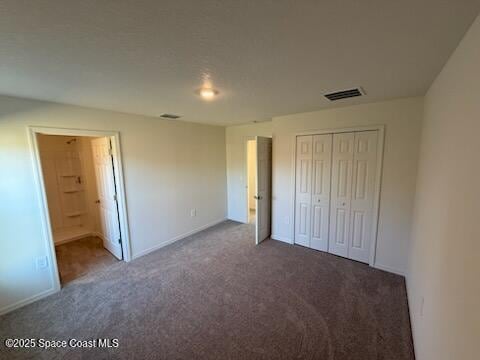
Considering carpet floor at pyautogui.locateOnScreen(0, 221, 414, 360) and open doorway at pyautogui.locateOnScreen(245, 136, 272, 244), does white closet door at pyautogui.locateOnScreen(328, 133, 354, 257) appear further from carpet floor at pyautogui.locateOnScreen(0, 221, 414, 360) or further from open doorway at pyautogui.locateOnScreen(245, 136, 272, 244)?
open doorway at pyautogui.locateOnScreen(245, 136, 272, 244)

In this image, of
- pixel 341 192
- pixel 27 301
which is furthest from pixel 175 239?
pixel 341 192

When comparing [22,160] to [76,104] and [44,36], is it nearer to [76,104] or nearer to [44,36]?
[76,104]

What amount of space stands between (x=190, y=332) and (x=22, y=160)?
2674 millimetres

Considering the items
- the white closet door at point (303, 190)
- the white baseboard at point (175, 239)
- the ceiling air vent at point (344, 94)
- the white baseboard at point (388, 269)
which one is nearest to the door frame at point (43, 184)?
the white baseboard at point (175, 239)

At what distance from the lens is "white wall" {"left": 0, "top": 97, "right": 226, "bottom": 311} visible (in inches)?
90.8

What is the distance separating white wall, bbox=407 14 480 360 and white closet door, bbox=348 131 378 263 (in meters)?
1.12

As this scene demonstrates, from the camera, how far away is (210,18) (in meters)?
1.02

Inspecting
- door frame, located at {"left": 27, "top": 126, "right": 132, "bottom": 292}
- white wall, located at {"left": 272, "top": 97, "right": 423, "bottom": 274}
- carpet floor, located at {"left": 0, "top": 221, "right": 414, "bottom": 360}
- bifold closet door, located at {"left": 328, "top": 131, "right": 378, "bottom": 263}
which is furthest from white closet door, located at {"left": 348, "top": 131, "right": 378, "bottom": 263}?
door frame, located at {"left": 27, "top": 126, "right": 132, "bottom": 292}

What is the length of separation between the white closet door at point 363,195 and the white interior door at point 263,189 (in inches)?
58.1

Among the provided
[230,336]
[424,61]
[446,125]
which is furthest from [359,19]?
[230,336]

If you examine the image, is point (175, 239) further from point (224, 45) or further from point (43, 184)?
point (224, 45)

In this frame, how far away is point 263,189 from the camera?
387cm

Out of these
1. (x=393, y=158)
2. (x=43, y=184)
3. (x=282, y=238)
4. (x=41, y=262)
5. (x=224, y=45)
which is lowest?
(x=282, y=238)

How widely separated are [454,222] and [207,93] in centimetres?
224
